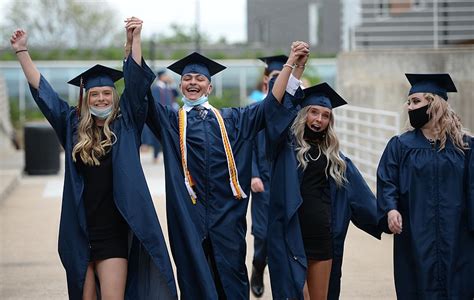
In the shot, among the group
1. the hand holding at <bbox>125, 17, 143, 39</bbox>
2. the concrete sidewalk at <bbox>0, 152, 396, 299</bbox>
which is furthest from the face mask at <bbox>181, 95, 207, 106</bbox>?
the concrete sidewalk at <bbox>0, 152, 396, 299</bbox>

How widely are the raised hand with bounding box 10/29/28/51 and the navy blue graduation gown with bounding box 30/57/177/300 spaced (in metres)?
0.25

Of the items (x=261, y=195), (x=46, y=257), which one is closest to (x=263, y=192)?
(x=261, y=195)

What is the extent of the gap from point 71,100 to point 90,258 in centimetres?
2793

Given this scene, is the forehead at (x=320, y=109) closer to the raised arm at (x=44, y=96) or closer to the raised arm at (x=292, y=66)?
the raised arm at (x=292, y=66)

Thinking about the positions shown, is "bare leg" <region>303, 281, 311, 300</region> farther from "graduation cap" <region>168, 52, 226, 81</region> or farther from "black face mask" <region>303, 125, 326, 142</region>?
"graduation cap" <region>168, 52, 226, 81</region>

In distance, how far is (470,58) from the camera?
1577 centimetres

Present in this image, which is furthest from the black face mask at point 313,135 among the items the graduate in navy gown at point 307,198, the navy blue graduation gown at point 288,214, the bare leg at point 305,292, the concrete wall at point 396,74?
the concrete wall at point 396,74

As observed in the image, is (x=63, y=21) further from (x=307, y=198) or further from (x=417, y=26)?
(x=307, y=198)

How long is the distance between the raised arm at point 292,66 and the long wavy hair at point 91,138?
41.4 inches

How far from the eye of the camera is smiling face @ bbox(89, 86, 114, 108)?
6.97 metres

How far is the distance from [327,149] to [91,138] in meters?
1.62

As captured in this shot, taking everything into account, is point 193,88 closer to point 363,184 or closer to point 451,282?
point 363,184

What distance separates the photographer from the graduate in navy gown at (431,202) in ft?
23.1

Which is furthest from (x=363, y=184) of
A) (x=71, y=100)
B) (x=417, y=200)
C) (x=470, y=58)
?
(x=71, y=100)
